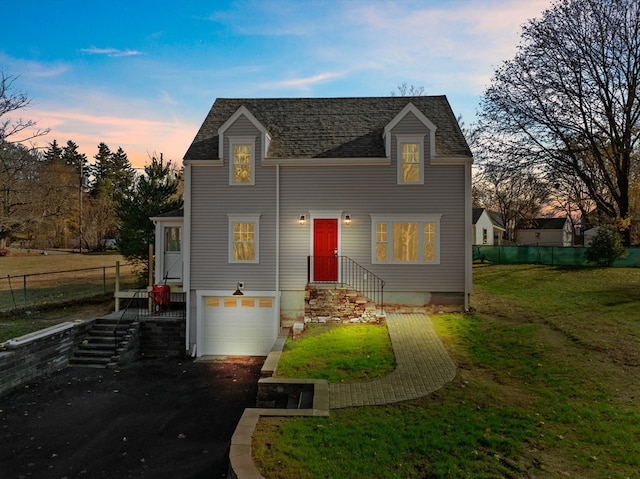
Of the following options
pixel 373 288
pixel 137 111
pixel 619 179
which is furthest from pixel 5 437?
pixel 619 179

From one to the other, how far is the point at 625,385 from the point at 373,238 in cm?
851

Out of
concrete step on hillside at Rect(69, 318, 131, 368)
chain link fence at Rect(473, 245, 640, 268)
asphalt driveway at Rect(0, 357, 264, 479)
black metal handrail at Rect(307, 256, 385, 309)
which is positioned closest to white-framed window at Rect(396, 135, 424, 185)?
black metal handrail at Rect(307, 256, 385, 309)

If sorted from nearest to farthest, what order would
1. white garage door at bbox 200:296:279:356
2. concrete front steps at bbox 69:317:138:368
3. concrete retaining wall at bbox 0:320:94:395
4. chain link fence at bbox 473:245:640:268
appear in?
concrete retaining wall at bbox 0:320:94:395 → concrete front steps at bbox 69:317:138:368 → white garage door at bbox 200:296:279:356 → chain link fence at bbox 473:245:640:268

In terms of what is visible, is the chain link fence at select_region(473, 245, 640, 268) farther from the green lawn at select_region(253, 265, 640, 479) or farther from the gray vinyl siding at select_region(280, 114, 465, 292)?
the gray vinyl siding at select_region(280, 114, 465, 292)

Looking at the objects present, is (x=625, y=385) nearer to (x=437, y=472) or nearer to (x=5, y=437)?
(x=437, y=472)

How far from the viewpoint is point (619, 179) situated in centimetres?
2214

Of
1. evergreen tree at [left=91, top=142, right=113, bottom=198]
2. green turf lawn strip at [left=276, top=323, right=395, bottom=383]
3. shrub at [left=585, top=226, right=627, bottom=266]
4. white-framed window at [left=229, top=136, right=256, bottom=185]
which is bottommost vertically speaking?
green turf lawn strip at [left=276, top=323, right=395, bottom=383]

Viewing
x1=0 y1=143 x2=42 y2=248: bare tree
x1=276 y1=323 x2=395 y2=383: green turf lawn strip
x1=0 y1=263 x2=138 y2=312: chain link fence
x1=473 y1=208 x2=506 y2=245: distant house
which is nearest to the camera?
x1=276 y1=323 x2=395 y2=383: green turf lawn strip

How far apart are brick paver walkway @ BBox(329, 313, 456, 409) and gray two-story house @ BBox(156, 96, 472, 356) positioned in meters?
3.20

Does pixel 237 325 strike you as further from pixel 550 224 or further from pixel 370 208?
pixel 550 224

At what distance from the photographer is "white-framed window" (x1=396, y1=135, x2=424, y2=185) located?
14281 millimetres

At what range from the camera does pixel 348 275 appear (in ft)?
47.5

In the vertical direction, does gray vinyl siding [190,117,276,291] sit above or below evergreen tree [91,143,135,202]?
below

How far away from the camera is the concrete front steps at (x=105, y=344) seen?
42.9ft
